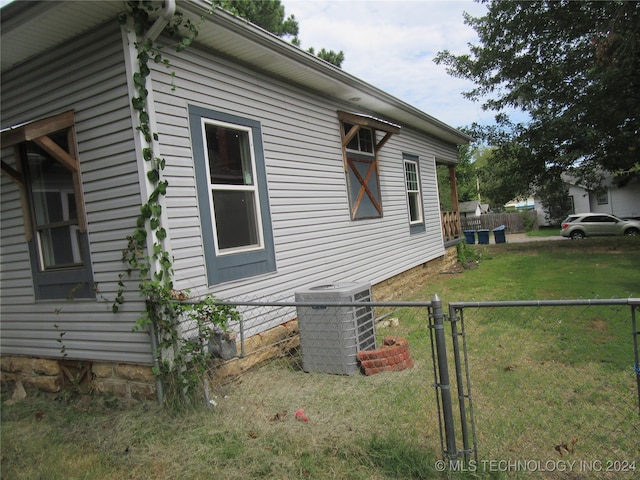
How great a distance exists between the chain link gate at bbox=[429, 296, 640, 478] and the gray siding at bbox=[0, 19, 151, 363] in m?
2.88

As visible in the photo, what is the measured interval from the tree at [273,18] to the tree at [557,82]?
5.97m

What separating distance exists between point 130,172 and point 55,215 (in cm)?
149

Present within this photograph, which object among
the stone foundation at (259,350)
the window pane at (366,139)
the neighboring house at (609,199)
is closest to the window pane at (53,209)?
the stone foundation at (259,350)

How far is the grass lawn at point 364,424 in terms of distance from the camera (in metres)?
2.77

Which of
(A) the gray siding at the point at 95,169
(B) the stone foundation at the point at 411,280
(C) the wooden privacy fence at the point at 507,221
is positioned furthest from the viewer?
(C) the wooden privacy fence at the point at 507,221

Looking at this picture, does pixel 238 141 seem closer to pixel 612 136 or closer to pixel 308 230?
pixel 308 230

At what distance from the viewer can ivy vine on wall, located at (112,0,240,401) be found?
150 inches

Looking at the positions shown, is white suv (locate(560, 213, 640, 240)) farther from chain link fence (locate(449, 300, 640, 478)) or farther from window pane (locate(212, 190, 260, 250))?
window pane (locate(212, 190, 260, 250))

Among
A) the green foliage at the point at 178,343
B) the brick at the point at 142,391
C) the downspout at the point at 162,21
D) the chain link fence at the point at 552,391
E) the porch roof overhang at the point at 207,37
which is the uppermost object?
the porch roof overhang at the point at 207,37

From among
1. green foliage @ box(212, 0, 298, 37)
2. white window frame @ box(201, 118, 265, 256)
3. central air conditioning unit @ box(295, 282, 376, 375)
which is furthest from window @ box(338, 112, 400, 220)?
green foliage @ box(212, 0, 298, 37)

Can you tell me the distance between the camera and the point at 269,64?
17.7 feet

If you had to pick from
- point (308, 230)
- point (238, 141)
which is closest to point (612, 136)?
point (308, 230)

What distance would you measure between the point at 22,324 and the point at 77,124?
8.79ft

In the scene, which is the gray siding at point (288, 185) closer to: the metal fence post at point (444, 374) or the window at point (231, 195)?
the window at point (231, 195)
